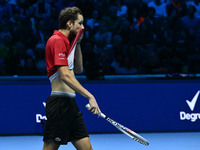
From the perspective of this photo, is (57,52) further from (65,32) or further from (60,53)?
(65,32)

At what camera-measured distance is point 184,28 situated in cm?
983

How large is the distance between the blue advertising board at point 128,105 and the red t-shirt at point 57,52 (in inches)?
150

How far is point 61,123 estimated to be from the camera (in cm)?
349

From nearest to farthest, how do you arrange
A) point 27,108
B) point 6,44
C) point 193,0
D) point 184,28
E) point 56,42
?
point 56,42
point 27,108
point 6,44
point 184,28
point 193,0

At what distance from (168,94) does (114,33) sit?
2.57 meters

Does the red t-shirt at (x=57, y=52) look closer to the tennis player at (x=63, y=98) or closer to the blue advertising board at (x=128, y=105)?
the tennis player at (x=63, y=98)

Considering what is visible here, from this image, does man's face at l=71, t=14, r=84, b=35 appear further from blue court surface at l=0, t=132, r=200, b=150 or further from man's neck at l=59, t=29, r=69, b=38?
blue court surface at l=0, t=132, r=200, b=150

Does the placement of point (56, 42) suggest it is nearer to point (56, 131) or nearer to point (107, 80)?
point (56, 131)

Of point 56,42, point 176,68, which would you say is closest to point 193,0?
point 176,68

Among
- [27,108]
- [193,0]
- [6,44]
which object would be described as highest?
[193,0]

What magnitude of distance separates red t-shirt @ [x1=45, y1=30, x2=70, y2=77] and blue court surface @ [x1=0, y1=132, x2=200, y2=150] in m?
3.01

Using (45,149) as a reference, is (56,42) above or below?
above

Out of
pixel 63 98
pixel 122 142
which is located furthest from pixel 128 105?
pixel 63 98

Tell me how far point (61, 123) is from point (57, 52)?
582 mm
